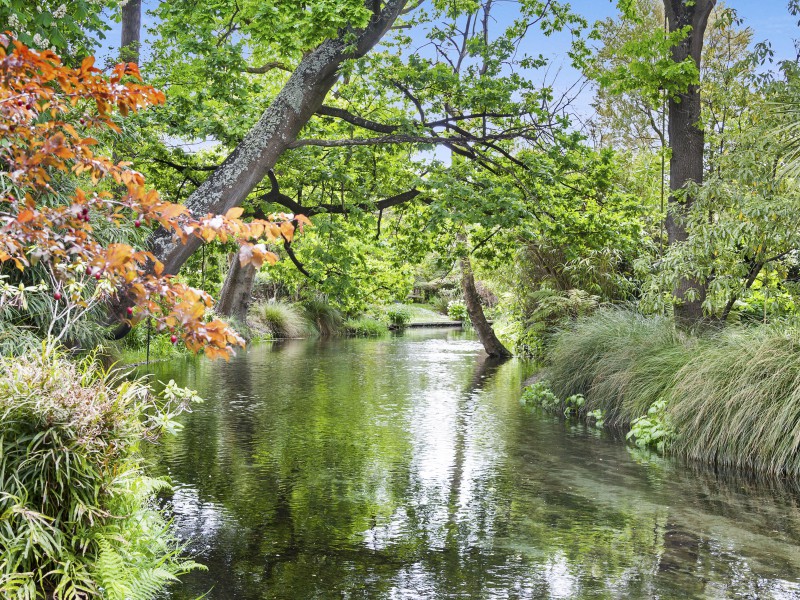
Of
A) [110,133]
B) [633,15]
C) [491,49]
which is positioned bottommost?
[110,133]

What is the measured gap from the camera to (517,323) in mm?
18938

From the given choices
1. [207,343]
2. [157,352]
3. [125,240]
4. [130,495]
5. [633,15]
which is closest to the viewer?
[207,343]

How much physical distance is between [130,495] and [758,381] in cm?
551

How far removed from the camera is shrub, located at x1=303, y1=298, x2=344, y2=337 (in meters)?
28.5

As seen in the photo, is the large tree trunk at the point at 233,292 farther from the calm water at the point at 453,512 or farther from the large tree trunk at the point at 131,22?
the calm water at the point at 453,512

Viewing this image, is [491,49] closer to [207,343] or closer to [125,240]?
[125,240]

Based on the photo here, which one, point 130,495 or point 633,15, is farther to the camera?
point 633,15

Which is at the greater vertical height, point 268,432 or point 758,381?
point 758,381

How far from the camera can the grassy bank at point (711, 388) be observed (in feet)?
22.6

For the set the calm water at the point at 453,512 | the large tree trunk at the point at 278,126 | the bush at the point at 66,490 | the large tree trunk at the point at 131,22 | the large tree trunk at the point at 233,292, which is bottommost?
the calm water at the point at 453,512

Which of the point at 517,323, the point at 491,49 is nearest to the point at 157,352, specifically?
the point at 517,323

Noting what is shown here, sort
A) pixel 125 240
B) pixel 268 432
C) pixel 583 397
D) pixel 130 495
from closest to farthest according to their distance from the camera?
pixel 130 495 < pixel 125 240 < pixel 268 432 < pixel 583 397

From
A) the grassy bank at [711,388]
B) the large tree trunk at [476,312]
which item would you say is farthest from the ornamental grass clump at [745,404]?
the large tree trunk at [476,312]

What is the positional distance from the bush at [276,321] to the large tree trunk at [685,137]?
16.4m
